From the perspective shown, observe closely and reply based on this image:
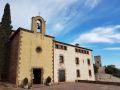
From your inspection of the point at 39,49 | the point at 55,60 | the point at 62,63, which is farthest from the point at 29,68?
the point at 62,63

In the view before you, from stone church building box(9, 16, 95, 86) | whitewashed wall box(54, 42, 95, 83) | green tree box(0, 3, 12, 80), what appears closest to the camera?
stone church building box(9, 16, 95, 86)

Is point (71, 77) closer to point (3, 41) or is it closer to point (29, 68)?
point (29, 68)

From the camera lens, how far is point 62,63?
33.9 metres

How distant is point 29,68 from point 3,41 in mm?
8967

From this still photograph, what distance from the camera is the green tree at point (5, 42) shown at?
3004 centimetres

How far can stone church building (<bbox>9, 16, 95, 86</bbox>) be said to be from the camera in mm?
26469

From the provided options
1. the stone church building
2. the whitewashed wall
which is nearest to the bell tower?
the stone church building

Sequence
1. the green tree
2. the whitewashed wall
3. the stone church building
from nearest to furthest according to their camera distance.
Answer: the stone church building → the green tree → the whitewashed wall

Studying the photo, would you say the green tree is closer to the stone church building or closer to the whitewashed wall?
the stone church building

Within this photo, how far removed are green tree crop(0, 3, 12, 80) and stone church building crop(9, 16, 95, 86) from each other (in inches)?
56.6

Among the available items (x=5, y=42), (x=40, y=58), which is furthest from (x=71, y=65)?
(x=5, y=42)

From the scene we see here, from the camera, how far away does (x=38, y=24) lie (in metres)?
30.5

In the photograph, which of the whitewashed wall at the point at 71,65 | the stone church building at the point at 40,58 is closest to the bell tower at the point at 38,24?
the stone church building at the point at 40,58

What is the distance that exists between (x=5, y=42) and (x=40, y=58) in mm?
8705
